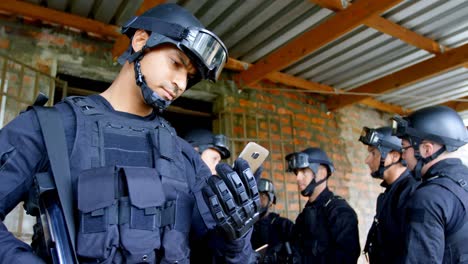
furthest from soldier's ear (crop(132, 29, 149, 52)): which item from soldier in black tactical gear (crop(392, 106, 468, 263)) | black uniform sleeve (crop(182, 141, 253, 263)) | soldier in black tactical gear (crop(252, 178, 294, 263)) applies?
soldier in black tactical gear (crop(252, 178, 294, 263))

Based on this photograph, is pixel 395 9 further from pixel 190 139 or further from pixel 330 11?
pixel 190 139

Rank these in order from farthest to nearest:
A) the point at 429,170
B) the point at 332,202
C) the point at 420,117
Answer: the point at 332,202 < the point at 420,117 < the point at 429,170

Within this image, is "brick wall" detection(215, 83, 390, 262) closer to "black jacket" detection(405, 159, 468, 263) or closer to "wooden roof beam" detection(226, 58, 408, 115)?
"wooden roof beam" detection(226, 58, 408, 115)

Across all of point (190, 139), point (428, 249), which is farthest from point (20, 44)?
point (428, 249)

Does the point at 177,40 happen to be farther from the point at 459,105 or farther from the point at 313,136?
the point at 459,105

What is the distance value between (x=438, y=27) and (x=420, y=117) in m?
1.95

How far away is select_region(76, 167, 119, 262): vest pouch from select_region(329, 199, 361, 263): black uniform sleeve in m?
2.69

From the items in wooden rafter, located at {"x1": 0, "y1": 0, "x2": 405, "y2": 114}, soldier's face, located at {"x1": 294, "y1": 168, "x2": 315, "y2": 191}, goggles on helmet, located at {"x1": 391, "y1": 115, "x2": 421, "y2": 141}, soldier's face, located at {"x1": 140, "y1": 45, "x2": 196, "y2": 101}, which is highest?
wooden rafter, located at {"x1": 0, "y1": 0, "x2": 405, "y2": 114}

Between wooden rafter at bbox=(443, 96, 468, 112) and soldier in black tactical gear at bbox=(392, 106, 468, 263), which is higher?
wooden rafter at bbox=(443, 96, 468, 112)

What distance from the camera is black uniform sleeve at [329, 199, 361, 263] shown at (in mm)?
3457

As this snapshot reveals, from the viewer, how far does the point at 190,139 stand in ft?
13.5

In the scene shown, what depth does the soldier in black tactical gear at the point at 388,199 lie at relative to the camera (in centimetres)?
295

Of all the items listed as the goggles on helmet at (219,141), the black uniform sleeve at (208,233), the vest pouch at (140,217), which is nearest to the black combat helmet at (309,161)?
the goggles on helmet at (219,141)

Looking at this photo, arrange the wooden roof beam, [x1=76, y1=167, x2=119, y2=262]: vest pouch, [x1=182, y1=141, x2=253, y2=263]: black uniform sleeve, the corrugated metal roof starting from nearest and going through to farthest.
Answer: [x1=76, y1=167, x2=119, y2=262]: vest pouch, [x1=182, y1=141, x2=253, y2=263]: black uniform sleeve, the corrugated metal roof, the wooden roof beam
